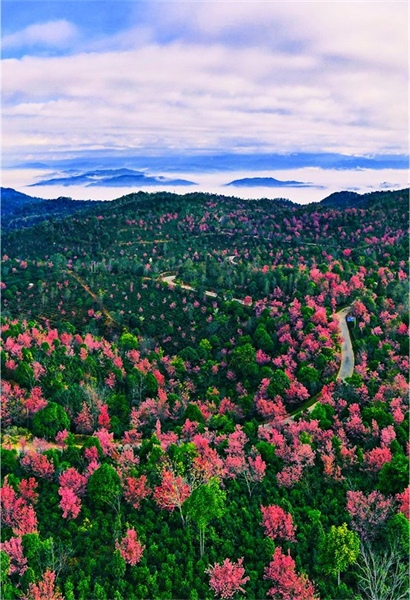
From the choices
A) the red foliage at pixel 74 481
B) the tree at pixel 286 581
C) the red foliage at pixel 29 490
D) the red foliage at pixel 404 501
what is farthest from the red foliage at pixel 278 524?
the red foliage at pixel 29 490

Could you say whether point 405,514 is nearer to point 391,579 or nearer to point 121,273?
point 391,579

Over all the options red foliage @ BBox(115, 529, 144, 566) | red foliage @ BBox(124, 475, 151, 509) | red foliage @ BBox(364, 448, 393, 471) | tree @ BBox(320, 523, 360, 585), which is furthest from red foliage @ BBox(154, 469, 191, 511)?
red foliage @ BBox(364, 448, 393, 471)

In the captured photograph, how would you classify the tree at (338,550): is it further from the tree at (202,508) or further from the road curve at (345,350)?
the road curve at (345,350)

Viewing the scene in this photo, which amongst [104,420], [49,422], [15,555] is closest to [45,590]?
[15,555]

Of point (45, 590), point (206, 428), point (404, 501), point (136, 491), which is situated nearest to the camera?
point (45, 590)

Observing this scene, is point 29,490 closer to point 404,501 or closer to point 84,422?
point 84,422

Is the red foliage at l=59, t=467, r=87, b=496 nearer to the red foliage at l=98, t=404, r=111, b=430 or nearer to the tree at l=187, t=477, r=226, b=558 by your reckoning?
the tree at l=187, t=477, r=226, b=558

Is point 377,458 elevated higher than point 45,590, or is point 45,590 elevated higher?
point 377,458
